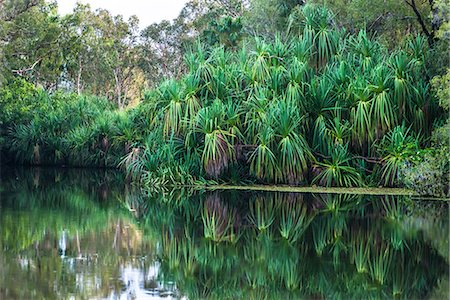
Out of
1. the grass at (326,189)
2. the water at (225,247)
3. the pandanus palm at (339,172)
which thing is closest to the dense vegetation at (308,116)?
the pandanus palm at (339,172)

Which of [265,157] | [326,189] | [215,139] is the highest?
[215,139]

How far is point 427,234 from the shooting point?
9297 millimetres

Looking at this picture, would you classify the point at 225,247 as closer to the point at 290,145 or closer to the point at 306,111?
the point at 290,145

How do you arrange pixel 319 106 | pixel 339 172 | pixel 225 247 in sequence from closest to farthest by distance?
pixel 225 247
pixel 339 172
pixel 319 106

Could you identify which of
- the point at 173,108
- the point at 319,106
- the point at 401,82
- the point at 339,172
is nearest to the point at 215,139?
the point at 173,108

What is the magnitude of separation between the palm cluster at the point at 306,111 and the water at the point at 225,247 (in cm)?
154

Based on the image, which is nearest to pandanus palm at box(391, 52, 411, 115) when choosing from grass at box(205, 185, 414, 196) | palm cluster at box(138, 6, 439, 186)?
palm cluster at box(138, 6, 439, 186)

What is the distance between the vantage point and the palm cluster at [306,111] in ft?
51.2

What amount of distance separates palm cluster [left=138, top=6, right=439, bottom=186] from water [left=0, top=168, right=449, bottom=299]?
5.04 ft

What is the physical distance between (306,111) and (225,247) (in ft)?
26.6

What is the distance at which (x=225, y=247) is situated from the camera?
28.7 feet

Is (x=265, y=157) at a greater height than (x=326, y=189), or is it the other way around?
A: (x=265, y=157)

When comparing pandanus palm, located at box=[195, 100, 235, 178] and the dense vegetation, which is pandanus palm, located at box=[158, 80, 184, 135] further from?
pandanus palm, located at box=[195, 100, 235, 178]

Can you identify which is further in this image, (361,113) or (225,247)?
(361,113)
